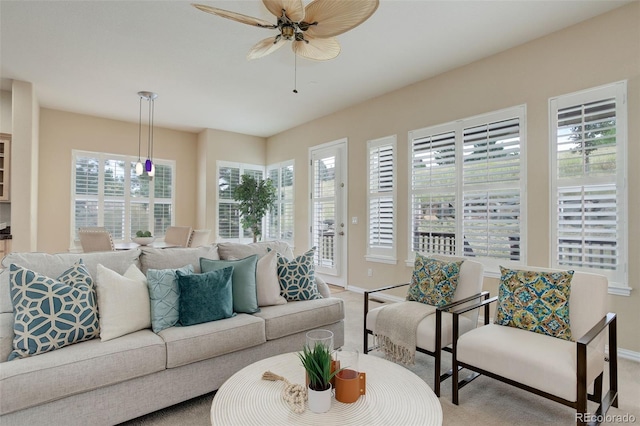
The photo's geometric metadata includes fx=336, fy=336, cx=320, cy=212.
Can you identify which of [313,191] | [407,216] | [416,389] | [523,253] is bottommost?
[416,389]

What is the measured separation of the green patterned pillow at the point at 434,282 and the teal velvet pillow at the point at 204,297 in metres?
1.53

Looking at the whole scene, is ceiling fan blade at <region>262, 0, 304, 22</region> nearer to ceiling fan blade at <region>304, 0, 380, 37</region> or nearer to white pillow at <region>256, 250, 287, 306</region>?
ceiling fan blade at <region>304, 0, 380, 37</region>

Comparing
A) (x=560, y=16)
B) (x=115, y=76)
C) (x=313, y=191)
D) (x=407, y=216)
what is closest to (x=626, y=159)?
(x=560, y=16)

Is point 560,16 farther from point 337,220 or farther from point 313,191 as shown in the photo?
point 313,191

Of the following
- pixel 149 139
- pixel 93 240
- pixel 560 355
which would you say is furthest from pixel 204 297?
pixel 149 139

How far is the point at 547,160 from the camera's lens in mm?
3268

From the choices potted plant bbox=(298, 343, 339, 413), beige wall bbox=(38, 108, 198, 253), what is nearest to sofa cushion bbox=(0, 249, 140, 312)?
potted plant bbox=(298, 343, 339, 413)

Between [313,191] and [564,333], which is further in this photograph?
[313,191]

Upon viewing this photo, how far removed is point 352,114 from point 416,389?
4.55 m

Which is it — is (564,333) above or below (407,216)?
below

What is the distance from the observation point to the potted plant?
1.40 meters

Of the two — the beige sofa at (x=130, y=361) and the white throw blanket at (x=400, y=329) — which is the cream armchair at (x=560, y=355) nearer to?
the white throw blanket at (x=400, y=329)

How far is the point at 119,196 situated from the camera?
246 inches

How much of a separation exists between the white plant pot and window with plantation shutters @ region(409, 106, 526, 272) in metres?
2.90
